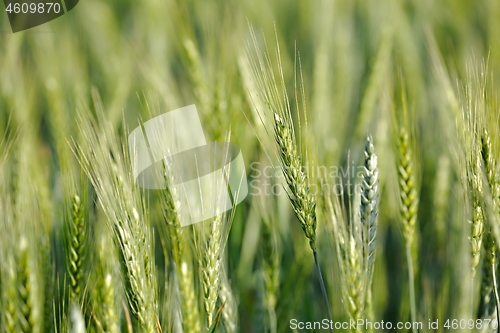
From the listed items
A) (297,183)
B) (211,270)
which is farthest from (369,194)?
(211,270)

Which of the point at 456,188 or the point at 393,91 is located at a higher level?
the point at 393,91

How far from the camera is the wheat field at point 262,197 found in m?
0.68

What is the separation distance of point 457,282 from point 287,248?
0.36 m

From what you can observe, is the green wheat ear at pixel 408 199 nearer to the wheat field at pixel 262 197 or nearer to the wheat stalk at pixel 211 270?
the wheat field at pixel 262 197

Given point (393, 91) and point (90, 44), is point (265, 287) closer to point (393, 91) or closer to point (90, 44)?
point (393, 91)

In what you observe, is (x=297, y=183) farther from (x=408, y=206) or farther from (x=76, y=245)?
(x=76, y=245)

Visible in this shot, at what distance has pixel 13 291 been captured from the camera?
69cm

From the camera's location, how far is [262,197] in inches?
38.0

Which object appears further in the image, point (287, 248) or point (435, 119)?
point (435, 119)

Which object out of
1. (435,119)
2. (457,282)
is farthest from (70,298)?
(435,119)

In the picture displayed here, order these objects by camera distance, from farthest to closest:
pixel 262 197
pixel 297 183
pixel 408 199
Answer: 1. pixel 262 197
2. pixel 408 199
3. pixel 297 183

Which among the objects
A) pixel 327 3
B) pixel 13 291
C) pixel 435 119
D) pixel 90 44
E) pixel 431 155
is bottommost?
pixel 13 291

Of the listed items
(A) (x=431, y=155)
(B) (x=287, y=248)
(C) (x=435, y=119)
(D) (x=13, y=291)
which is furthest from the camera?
(C) (x=435, y=119)

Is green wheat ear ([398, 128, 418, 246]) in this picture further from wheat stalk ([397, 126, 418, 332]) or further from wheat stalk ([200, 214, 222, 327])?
wheat stalk ([200, 214, 222, 327])
